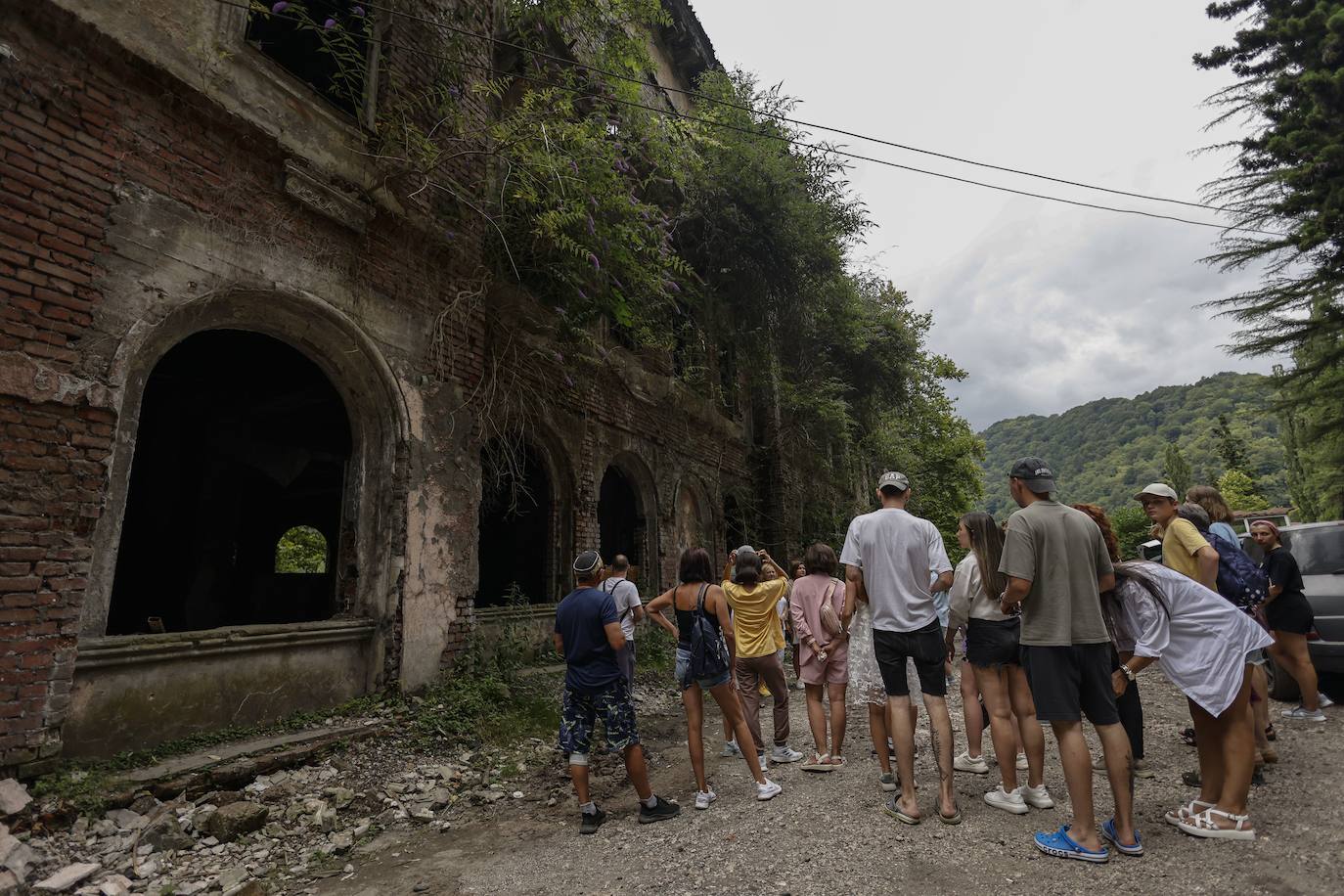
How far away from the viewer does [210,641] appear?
14.7 feet

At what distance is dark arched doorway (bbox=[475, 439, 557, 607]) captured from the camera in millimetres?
7941

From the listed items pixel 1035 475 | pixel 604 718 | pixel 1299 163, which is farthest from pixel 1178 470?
pixel 604 718

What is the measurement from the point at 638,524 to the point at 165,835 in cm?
767

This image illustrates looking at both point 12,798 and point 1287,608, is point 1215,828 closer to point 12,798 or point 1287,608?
point 1287,608

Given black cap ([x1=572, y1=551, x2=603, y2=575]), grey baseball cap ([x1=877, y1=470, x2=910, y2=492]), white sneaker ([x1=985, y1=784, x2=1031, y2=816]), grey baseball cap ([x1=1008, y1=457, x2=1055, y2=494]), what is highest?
grey baseball cap ([x1=877, y1=470, x2=910, y2=492])

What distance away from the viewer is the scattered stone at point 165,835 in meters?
3.41

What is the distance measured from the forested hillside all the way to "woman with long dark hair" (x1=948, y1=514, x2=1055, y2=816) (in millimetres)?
49254

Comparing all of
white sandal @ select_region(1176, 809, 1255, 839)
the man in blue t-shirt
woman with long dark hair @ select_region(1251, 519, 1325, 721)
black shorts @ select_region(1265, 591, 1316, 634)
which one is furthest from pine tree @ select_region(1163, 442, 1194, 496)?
the man in blue t-shirt

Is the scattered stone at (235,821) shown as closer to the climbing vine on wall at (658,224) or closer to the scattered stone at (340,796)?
the scattered stone at (340,796)

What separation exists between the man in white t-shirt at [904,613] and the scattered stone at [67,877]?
4.06 m

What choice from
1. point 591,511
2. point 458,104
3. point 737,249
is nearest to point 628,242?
point 458,104

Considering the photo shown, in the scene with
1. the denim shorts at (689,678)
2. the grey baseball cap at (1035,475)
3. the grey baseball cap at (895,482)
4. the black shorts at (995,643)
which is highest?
the grey baseball cap at (895,482)

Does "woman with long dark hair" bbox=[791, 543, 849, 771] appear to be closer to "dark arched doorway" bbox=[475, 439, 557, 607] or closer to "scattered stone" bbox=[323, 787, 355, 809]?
"scattered stone" bbox=[323, 787, 355, 809]

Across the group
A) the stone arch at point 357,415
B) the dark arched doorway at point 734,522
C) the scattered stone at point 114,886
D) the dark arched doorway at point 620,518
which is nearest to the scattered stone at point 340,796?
the scattered stone at point 114,886
